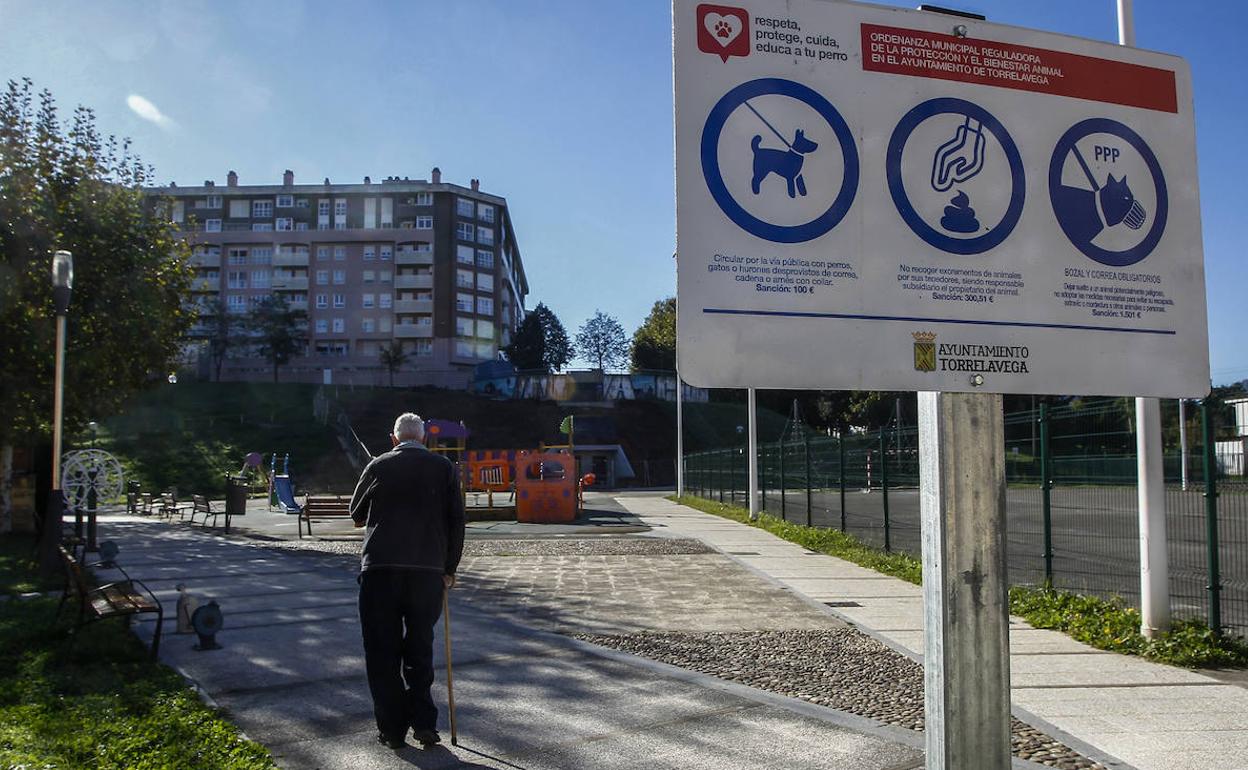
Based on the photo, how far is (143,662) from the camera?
246 inches

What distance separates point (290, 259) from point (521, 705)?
86462mm

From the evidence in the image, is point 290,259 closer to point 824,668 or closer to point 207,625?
point 207,625

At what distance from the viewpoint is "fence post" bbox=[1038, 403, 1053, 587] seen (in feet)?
29.9

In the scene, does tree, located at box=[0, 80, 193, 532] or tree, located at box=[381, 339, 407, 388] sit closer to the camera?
tree, located at box=[0, 80, 193, 532]

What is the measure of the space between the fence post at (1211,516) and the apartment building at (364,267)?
77582mm

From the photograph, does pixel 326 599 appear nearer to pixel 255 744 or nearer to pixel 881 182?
pixel 255 744

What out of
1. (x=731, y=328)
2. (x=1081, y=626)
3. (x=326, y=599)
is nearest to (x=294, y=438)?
(x=326, y=599)

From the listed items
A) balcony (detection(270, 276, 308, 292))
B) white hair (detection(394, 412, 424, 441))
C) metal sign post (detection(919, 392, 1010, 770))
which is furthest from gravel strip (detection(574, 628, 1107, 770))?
balcony (detection(270, 276, 308, 292))

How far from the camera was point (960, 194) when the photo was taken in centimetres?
202

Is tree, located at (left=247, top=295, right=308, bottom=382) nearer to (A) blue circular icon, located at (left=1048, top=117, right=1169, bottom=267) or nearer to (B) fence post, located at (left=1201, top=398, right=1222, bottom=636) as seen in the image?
(B) fence post, located at (left=1201, top=398, right=1222, bottom=636)

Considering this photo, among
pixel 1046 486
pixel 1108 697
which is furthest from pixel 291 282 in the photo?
pixel 1108 697

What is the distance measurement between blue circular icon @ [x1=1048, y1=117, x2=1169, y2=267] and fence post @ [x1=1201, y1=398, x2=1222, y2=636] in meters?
5.88

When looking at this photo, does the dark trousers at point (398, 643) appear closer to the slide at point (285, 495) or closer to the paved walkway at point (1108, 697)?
the paved walkway at point (1108, 697)

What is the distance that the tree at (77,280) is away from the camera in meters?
15.8
